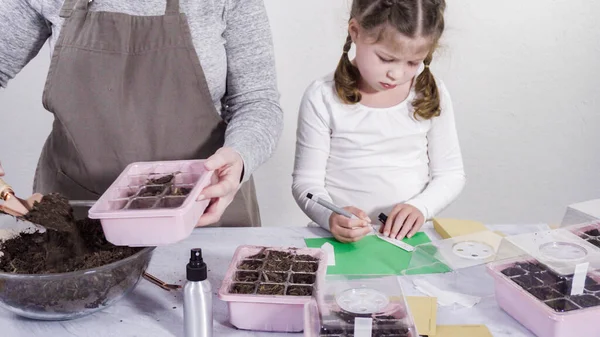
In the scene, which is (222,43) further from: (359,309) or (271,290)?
(359,309)

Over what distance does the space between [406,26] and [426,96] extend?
266 millimetres

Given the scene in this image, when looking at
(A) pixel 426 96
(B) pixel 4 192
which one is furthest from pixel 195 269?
(A) pixel 426 96

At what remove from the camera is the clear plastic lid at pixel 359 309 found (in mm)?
962

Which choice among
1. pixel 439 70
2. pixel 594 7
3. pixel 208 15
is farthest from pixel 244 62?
pixel 594 7

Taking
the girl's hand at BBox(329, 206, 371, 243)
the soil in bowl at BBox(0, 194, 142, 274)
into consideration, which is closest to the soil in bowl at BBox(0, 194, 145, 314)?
the soil in bowl at BBox(0, 194, 142, 274)

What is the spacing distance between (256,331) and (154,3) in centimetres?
88

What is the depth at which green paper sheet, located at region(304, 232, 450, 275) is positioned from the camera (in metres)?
1.36

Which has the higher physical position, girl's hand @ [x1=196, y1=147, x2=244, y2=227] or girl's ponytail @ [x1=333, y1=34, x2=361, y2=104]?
girl's ponytail @ [x1=333, y1=34, x2=361, y2=104]

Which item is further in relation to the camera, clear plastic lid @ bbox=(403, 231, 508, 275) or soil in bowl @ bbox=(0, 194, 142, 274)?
clear plastic lid @ bbox=(403, 231, 508, 275)

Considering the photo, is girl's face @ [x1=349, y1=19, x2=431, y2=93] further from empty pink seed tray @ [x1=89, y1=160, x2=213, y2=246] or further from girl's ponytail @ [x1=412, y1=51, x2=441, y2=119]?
empty pink seed tray @ [x1=89, y1=160, x2=213, y2=246]

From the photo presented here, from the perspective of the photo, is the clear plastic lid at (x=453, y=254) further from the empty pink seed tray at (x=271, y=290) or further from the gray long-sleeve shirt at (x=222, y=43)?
the gray long-sleeve shirt at (x=222, y=43)

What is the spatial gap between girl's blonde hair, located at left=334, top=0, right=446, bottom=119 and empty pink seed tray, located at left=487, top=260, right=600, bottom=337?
73cm

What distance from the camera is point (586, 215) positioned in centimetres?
138

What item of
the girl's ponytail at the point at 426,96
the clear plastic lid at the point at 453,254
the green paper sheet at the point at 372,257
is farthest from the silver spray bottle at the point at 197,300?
the girl's ponytail at the point at 426,96
